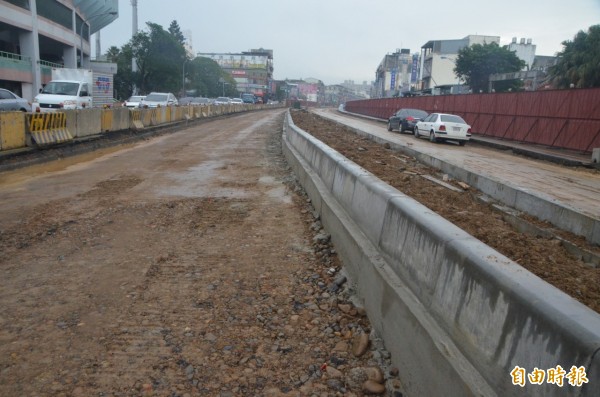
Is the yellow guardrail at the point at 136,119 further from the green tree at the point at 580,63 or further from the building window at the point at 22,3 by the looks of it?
the green tree at the point at 580,63

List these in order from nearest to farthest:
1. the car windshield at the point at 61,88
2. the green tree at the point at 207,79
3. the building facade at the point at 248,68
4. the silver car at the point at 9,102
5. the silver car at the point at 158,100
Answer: the silver car at the point at 9,102, the car windshield at the point at 61,88, the silver car at the point at 158,100, the green tree at the point at 207,79, the building facade at the point at 248,68

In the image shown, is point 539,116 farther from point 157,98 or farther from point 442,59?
point 442,59

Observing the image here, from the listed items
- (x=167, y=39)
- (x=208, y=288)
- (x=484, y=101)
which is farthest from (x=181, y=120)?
(x=167, y=39)

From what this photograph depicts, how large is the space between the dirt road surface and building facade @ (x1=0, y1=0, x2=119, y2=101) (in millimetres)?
38199

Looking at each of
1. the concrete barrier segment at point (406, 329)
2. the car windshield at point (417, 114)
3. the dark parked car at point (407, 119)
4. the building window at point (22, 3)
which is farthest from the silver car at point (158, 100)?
the concrete barrier segment at point (406, 329)

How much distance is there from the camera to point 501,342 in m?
2.18

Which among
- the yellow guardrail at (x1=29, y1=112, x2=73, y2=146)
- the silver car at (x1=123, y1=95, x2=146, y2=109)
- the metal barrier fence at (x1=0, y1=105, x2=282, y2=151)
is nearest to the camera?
the metal barrier fence at (x1=0, y1=105, x2=282, y2=151)

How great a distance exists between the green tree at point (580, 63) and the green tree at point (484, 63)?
17.6 m

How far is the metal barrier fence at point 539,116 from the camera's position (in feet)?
64.4

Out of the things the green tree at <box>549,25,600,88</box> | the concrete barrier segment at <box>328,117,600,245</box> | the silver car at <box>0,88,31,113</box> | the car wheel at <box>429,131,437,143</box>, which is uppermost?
the green tree at <box>549,25,600,88</box>

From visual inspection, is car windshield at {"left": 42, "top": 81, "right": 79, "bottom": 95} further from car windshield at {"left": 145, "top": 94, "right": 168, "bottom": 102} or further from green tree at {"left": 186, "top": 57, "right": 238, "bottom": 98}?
green tree at {"left": 186, "top": 57, "right": 238, "bottom": 98}

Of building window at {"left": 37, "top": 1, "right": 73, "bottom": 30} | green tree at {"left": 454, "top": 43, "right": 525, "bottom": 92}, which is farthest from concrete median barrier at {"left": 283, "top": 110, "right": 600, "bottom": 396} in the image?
green tree at {"left": 454, "top": 43, "right": 525, "bottom": 92}

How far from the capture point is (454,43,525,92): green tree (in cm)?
6606

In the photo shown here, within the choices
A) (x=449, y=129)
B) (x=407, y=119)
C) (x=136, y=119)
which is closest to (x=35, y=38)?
(x=136, y=119)
